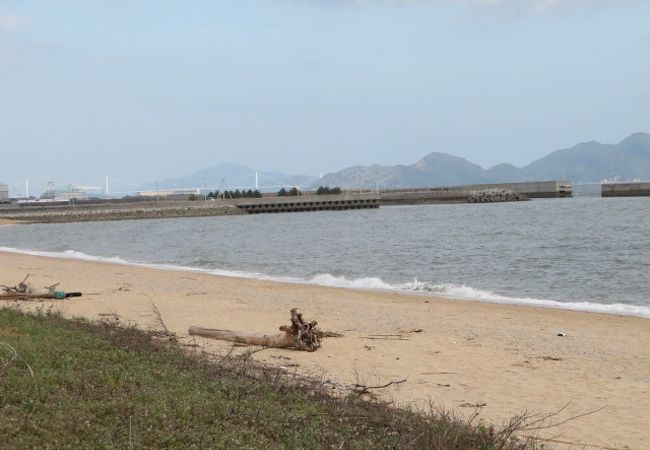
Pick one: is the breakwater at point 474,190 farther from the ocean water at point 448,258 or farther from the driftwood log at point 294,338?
the driftwood log at point 294,338

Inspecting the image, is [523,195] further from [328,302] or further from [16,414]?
[16,414]

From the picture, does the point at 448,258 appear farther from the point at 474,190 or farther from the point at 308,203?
the point at 474,190

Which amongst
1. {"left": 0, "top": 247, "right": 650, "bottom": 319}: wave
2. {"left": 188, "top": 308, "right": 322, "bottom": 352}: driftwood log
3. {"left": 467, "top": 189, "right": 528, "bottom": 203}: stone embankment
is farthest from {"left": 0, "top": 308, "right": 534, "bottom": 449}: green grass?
{"left": 467, "top": 189, "right": 528, "bottom": 203}: stone embankment

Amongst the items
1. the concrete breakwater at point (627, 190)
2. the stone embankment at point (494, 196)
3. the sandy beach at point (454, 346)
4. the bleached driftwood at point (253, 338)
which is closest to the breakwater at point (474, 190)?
the stone embankment at point (494, 196)

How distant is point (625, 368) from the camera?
33.9ft

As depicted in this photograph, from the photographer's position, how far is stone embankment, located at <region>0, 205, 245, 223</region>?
3440 inches

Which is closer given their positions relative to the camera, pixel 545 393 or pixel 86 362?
pixel 86 362

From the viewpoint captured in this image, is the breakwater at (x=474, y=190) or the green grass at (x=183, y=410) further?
the breakwater at (x=474, y=190)

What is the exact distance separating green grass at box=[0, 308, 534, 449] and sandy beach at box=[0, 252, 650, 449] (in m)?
1.70

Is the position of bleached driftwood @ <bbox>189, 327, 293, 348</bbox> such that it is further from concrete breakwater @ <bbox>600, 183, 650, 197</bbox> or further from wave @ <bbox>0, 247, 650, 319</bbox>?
concrete breakwater @ <bbox>600, 183, 650, 197</bbox>

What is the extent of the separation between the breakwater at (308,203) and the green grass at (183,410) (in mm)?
93104

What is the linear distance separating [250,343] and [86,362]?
154 inches

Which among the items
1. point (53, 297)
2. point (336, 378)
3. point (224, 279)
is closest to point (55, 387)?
point (336, 378)

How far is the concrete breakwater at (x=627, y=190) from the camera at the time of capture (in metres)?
108
